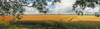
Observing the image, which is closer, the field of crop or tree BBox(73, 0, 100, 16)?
tree BBox(73, 0, 100, 16)

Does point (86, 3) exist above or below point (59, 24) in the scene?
above

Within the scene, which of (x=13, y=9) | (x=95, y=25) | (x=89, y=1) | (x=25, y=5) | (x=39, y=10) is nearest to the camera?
(x=89, y=1)

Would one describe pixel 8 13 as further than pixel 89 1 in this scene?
Yes

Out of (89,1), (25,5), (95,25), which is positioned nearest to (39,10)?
(25,5)

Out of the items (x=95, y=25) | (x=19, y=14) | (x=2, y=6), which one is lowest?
(x=95, y=25)

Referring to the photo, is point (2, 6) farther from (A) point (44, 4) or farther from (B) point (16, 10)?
(A) point (44, 4)

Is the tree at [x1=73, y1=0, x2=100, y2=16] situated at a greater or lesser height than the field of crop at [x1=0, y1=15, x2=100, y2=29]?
greater

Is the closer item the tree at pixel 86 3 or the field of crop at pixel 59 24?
the tree at pixel 86 3

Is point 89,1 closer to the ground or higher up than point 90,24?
higher up

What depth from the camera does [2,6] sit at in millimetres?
9688

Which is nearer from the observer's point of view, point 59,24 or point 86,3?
point 86,3

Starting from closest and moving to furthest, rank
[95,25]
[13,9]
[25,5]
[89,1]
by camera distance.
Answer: [89,1] < [13,9] < [25,5] < [95,25]

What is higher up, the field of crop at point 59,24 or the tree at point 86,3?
the tree at point 86,3

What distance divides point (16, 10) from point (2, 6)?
4.08 feet
